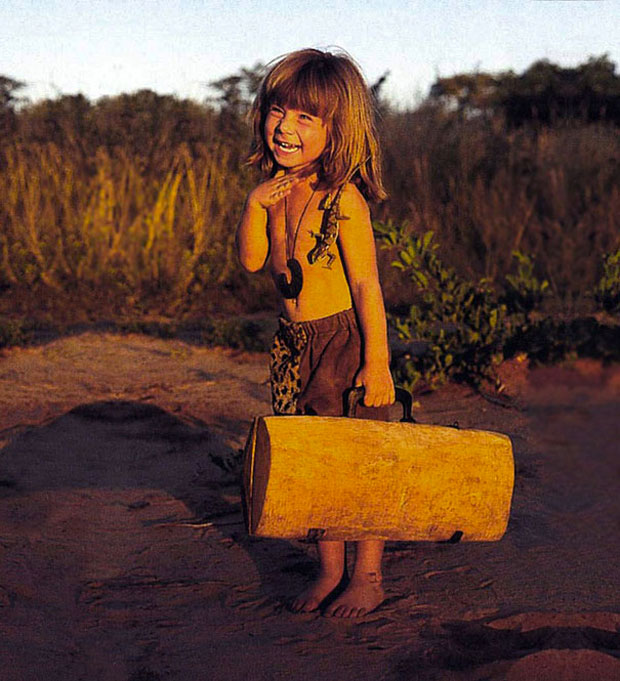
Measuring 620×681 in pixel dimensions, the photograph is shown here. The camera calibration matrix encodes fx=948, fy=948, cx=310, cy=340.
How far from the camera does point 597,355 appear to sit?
530 cm

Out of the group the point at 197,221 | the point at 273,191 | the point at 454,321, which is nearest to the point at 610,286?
the point at 454,321

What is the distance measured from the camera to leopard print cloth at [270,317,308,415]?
2.73m

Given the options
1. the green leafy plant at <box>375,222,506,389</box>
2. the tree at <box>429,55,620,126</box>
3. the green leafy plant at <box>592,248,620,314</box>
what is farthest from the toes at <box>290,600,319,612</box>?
the tree at <box>429,55,620,126</box>

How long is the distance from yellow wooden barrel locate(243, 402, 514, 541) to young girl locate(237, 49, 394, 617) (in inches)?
8.9

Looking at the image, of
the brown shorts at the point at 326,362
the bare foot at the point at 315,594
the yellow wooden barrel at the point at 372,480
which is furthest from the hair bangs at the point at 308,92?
the bare foot at the point at 315,594

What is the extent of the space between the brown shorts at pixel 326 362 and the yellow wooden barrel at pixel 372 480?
25 cm

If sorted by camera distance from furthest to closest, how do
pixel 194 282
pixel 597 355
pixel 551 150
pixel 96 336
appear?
pixel 551 150 < pixel 194 282 < pixel 96 336 < pixel 597 355

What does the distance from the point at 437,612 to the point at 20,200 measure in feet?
25.1

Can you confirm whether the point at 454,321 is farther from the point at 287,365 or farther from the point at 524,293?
the point at 287,365

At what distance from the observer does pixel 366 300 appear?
8.61 feet

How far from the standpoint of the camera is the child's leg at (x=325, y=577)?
2650 mm

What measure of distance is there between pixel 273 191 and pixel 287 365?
0.50m

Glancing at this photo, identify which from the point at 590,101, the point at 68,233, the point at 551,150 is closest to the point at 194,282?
the point at 68,233

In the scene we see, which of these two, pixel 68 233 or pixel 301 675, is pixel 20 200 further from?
pixel 301 675
